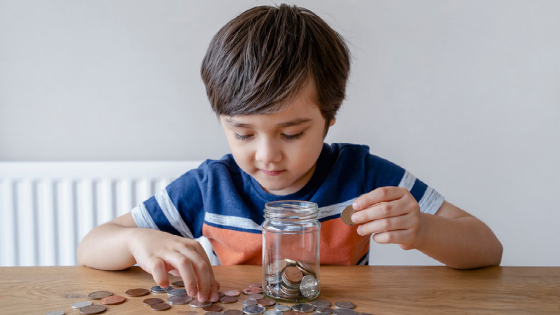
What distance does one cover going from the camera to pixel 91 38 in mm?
1659

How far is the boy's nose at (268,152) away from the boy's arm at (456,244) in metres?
0.27

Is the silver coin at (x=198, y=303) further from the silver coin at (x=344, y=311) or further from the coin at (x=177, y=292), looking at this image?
the silver coin at (x=344, y=311)

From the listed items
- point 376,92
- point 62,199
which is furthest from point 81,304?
point 376,92

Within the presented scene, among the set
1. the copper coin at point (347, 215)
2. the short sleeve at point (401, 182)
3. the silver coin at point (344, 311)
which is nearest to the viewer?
the silver coin at point (344, 311)

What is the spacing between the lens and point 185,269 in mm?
691

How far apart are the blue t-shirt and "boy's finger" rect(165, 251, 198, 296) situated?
1.01 ft

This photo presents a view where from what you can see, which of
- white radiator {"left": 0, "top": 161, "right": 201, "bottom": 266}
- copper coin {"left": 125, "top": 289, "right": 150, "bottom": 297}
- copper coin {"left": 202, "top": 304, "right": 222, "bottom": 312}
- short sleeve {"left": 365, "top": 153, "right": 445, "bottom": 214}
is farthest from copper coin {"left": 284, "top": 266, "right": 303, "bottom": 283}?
white radiator {"left": 0, "top": 161, "right": 201, "bottom": 266}

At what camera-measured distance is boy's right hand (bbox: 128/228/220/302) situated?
0.69 metres

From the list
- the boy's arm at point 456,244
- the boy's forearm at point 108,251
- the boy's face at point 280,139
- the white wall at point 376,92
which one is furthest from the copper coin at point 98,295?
the white wall at point 376,92

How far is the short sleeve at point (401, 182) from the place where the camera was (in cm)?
99

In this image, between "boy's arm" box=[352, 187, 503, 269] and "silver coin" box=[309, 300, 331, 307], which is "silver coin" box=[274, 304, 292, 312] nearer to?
"silver coin" box=[309, 300, 331, 307]

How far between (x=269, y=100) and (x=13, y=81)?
4.35ft

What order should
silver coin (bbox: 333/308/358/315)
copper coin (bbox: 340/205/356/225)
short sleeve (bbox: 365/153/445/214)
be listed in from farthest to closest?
short sleeve (bbox: 365/153/445/214)
copper coin (bbox: 340/205/356/225)
silver coin (bbox: 333/308/358/315)

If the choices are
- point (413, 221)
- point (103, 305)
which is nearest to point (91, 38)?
point (103, 305)
